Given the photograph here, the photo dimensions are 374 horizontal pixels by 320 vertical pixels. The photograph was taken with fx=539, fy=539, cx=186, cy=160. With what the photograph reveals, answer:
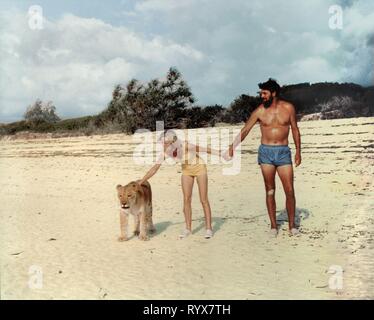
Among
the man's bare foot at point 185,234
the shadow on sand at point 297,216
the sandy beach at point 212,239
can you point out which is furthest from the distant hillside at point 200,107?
the man's bare foot at point 185,234

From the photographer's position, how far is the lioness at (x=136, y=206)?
8.58 meters

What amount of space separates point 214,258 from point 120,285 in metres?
1.70

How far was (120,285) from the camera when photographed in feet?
22.5

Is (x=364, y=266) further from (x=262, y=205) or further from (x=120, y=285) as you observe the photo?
(x=262, y=205)

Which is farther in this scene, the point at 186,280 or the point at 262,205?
the point at 262,205

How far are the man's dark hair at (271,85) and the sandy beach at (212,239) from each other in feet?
8.21

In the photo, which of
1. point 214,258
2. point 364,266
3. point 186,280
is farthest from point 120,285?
point 364,266

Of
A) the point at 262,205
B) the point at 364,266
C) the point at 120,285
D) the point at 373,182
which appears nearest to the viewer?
the point at 120,285

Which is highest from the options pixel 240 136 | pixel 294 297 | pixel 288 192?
pixel 240 136

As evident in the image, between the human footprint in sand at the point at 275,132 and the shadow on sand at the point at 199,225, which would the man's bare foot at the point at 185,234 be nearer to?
the shadow on sand at the point at 199,225

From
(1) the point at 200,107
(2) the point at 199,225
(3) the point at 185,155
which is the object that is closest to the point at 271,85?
(3) the point at 185,155

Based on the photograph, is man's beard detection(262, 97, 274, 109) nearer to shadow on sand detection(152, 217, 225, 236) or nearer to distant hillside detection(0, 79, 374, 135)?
shadow on sand detection(152, 217, 225, 236)

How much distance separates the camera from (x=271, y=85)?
28.8 ft

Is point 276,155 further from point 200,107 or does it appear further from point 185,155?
point 200,107
